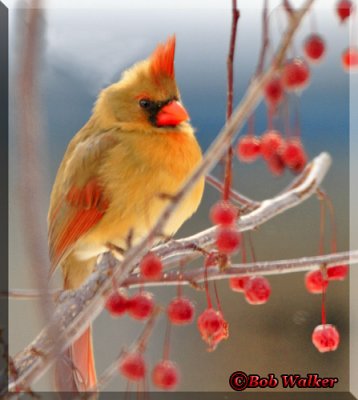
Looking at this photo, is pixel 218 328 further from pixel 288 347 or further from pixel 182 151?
pixel 288 347

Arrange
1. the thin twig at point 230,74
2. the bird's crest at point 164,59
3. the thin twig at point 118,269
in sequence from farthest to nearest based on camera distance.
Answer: the bird's crest at point 164,59 < the thin twig at point 230,74 < the thin twig at point 118,269

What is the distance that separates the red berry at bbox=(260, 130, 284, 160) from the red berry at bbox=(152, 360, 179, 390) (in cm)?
32

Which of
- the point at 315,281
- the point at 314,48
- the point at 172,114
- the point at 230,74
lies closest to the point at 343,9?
the point at 314,48

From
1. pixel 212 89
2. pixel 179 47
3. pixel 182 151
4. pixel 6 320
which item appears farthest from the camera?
pixel 212 89

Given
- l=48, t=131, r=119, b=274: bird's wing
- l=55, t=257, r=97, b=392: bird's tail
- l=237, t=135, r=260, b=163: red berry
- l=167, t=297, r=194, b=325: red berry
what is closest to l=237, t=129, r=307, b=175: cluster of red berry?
l=237, t=135, r=260, b=163: red berry

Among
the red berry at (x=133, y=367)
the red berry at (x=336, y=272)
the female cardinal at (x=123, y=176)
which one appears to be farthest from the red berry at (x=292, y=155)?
the female cardinal at (x=123, y=176)

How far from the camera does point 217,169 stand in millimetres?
1637

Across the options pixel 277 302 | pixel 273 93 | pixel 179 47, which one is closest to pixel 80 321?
pixel 273 93

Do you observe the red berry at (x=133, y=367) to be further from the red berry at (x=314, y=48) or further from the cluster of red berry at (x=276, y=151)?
the red berry at (x=314, y=48)

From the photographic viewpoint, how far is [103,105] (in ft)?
4.96

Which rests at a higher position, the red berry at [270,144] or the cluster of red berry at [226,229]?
the red berry at [270,144]

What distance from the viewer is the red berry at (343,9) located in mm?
771

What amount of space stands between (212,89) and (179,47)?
18 centimetres

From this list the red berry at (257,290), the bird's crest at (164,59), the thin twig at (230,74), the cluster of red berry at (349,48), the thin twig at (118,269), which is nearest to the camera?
the thin twig at (118,269)
